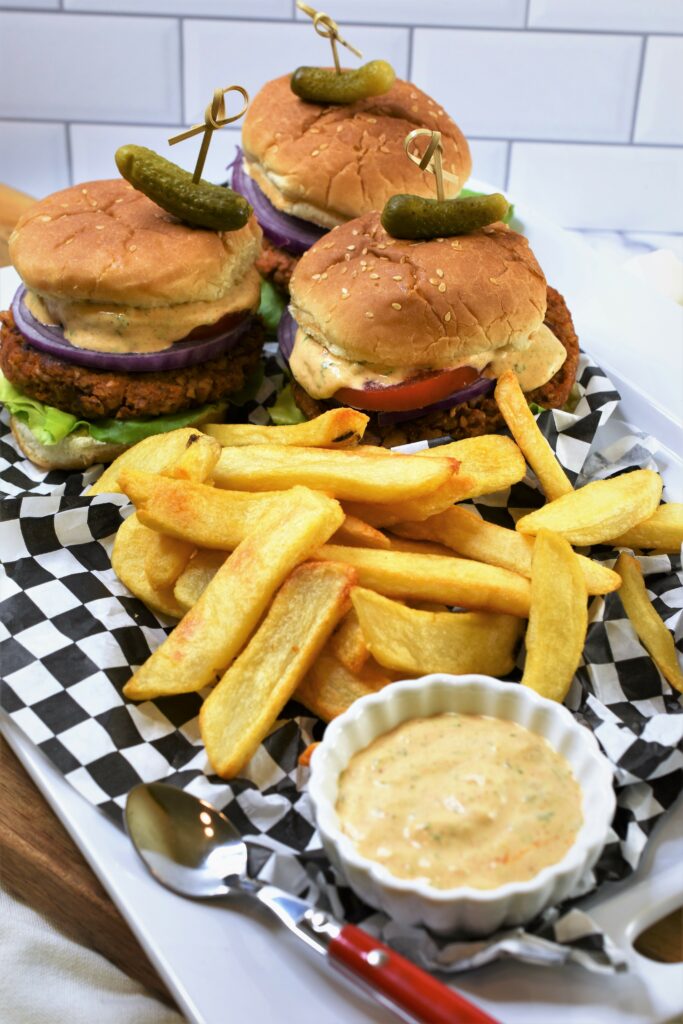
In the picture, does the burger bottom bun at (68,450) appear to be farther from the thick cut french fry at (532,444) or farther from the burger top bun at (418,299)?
the thick cut french fry at (532,444)

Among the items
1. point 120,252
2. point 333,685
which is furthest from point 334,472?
point 120,252

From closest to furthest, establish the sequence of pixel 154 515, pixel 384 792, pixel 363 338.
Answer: pixel 384 792 < pixel 154 515 < pixel 363 338

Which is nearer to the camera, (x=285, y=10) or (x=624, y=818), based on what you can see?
(x=624, y=818)

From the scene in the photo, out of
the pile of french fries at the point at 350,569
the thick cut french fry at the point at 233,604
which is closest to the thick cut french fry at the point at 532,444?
the pile of french fries at the point at 350,569

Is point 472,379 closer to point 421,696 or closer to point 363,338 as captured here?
point 363,338

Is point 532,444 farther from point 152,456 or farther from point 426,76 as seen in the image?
point 426,76

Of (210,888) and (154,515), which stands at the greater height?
(154,515)

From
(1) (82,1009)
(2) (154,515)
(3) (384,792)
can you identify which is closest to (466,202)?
(2) (154,515)
